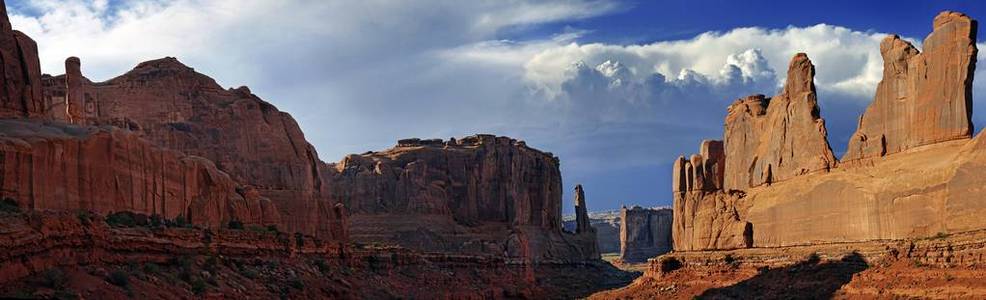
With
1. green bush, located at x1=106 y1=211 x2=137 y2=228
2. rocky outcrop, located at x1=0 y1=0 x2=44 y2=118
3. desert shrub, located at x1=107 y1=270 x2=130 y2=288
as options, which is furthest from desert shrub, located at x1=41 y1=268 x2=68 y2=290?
rocky outcrop, located at x1=0 y1=0 x2=44 y2=118

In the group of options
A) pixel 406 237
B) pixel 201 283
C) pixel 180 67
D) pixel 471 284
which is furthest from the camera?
A: pixel 406 237

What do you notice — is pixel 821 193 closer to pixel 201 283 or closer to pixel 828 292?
pixel 828 292

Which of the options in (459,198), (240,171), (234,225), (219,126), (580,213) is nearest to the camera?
(234,225)

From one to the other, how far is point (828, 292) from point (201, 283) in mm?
27214

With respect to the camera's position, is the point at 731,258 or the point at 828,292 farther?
the point at 731,258

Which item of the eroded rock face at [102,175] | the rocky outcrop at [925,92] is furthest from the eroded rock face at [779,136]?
the eroded rock face at [102,175]

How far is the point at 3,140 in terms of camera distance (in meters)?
30.4

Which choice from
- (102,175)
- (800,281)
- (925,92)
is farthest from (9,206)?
(800,281)

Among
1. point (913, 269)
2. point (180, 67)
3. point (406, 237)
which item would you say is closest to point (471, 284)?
point (406, 237)

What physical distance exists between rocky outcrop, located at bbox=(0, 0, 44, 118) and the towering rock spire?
3938 inches

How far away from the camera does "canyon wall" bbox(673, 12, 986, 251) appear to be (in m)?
43.2

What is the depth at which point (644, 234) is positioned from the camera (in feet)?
527

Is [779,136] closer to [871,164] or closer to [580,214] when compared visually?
[871,164]

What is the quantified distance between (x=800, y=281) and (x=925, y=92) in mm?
11020
